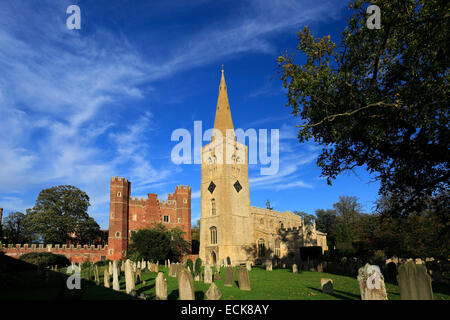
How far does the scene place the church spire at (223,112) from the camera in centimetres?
4250

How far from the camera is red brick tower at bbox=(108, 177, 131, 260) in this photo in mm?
41406

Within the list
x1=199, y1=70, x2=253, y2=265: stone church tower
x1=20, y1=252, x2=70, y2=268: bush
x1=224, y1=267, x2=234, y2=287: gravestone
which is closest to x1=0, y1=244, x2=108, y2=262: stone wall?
x1=20, y1=252, x2=70, y2=268: bush

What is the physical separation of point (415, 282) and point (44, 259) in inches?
1448

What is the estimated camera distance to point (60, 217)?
43219 mm

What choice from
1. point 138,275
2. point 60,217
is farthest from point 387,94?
point 60,217

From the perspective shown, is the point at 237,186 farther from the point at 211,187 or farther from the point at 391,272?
the point at 391,272

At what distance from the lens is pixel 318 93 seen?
1185cm

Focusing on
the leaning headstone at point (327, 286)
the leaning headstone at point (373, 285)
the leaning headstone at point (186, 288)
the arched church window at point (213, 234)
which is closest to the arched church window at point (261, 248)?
the arched church window at point (213, 234)

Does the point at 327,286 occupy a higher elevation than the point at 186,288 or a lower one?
lower

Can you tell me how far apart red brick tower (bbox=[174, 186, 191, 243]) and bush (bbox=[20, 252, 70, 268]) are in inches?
711

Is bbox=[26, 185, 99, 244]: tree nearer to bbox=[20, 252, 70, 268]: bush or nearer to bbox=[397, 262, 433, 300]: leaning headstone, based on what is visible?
bbox=[20, 252, 70, 268]: bush

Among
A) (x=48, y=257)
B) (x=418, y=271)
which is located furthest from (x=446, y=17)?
(x=48, y=257)
